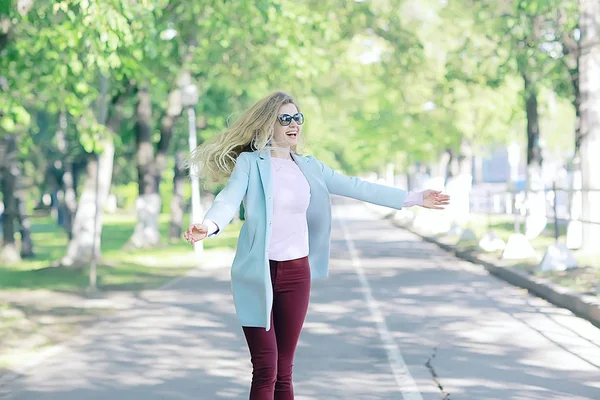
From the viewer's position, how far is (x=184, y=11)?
2134cm

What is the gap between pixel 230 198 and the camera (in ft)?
18.7

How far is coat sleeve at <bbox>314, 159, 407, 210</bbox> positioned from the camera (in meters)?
6.17

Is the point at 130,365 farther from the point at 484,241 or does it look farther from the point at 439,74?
the point at 439,74

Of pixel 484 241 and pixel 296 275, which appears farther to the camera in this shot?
pixel 484 241

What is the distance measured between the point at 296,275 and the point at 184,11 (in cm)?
1617

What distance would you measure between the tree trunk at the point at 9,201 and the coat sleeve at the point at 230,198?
21171 mm

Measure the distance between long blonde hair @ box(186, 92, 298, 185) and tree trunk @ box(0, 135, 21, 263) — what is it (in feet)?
68.3

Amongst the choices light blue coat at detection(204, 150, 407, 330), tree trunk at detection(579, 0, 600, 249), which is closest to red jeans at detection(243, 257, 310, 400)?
light blue coat at detection(204, 150, 407, 330)

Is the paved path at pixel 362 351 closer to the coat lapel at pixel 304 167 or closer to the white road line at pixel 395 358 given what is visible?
the white road line at pixel 395 358

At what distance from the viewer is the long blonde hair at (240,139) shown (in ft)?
19.4

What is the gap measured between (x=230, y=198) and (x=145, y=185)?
24.7 meters

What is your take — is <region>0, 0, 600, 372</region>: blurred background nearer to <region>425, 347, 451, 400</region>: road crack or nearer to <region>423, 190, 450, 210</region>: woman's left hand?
<region>423, 190, 450, 210</region>: woman's left hand

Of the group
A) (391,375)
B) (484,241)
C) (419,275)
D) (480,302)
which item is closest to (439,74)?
(484,241)

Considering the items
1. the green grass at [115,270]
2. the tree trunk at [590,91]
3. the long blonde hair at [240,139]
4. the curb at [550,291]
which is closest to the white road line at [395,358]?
the curb at [550,291]
